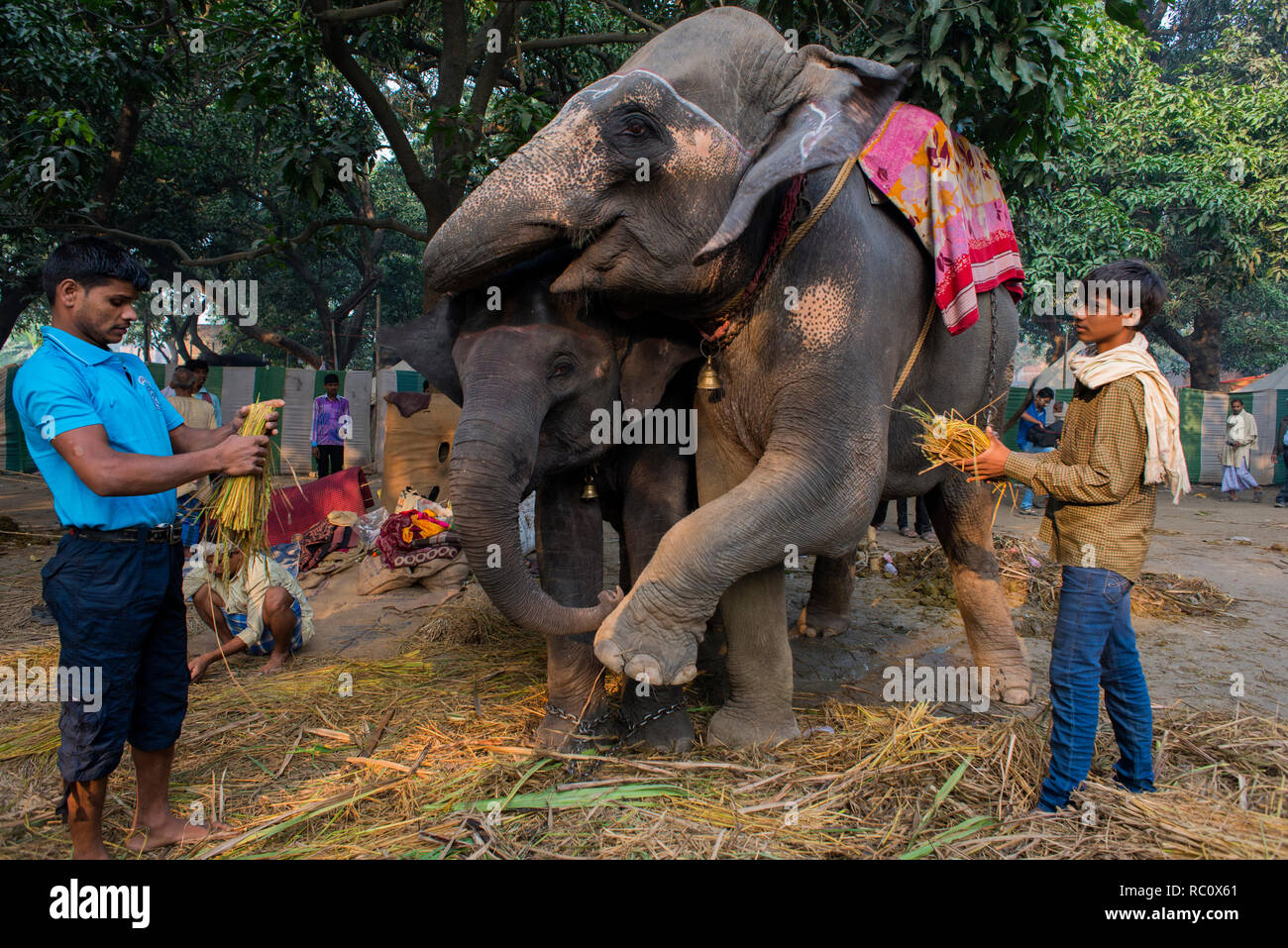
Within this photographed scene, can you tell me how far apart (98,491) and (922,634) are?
5.34 metres

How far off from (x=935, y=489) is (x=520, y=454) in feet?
9.33

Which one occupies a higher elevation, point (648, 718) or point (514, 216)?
point (514, 216)

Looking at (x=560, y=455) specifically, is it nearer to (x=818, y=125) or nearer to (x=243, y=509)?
(x=243, y=509)

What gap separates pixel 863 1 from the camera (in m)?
4.89

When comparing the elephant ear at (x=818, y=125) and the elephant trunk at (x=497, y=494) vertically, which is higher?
the elephant ear at (x=818, y=125)

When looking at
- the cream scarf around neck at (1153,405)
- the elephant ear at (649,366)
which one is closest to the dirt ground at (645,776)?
the cream scarf around neck at (1153,405)

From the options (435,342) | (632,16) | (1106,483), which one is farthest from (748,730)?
(632,16)

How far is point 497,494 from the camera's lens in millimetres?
3332

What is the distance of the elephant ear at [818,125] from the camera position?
3133 mm

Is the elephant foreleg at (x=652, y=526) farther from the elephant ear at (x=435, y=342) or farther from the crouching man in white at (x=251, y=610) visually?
the crouching man in white at (x=251, y=610)

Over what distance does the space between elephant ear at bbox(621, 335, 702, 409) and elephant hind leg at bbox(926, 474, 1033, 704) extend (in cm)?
207

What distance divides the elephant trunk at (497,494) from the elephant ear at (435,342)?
0.54 metres
